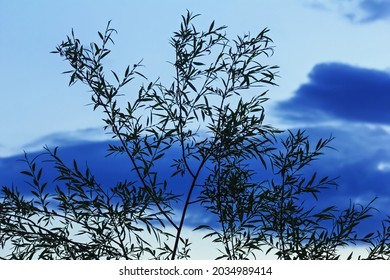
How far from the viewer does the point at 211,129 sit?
5539 mm

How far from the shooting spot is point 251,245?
5.47 meters

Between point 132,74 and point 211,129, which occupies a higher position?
point 132,74

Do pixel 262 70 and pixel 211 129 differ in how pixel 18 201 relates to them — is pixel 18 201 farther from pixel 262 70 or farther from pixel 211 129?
pixel 262 70

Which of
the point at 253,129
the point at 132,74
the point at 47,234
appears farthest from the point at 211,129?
the point at 47,234
